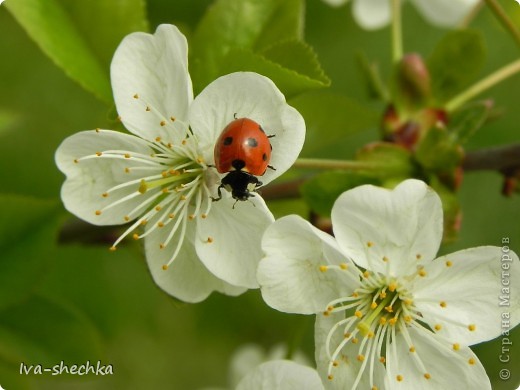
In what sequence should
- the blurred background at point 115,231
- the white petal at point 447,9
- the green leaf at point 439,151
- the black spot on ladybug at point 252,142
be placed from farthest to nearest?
the white petal at point 447,9 → the blurred background at point 115,231 → the green leaf at point 439,151 → the black spot on ladybug at point 252,142

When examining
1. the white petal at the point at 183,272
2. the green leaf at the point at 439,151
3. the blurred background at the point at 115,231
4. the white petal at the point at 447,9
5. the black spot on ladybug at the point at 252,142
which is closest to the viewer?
the black spot on ladybug at the point at 252,142

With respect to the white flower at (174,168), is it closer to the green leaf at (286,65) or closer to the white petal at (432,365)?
the green leaf at (286,65)

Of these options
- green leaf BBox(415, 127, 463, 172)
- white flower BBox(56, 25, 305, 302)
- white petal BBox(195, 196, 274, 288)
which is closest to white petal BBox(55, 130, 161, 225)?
white flower BBox(56, 25, 305, 302)

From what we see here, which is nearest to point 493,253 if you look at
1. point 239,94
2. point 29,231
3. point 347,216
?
point 347,216

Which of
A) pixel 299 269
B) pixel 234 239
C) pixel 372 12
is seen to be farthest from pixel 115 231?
pixel 372 12

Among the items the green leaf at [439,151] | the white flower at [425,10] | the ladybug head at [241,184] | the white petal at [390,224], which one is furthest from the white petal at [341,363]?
the white flower at [425,10]

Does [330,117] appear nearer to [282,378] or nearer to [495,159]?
[495,159]

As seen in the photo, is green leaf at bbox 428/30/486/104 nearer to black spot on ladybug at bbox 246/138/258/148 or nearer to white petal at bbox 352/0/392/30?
white petal at bbox 352/0/392/30
